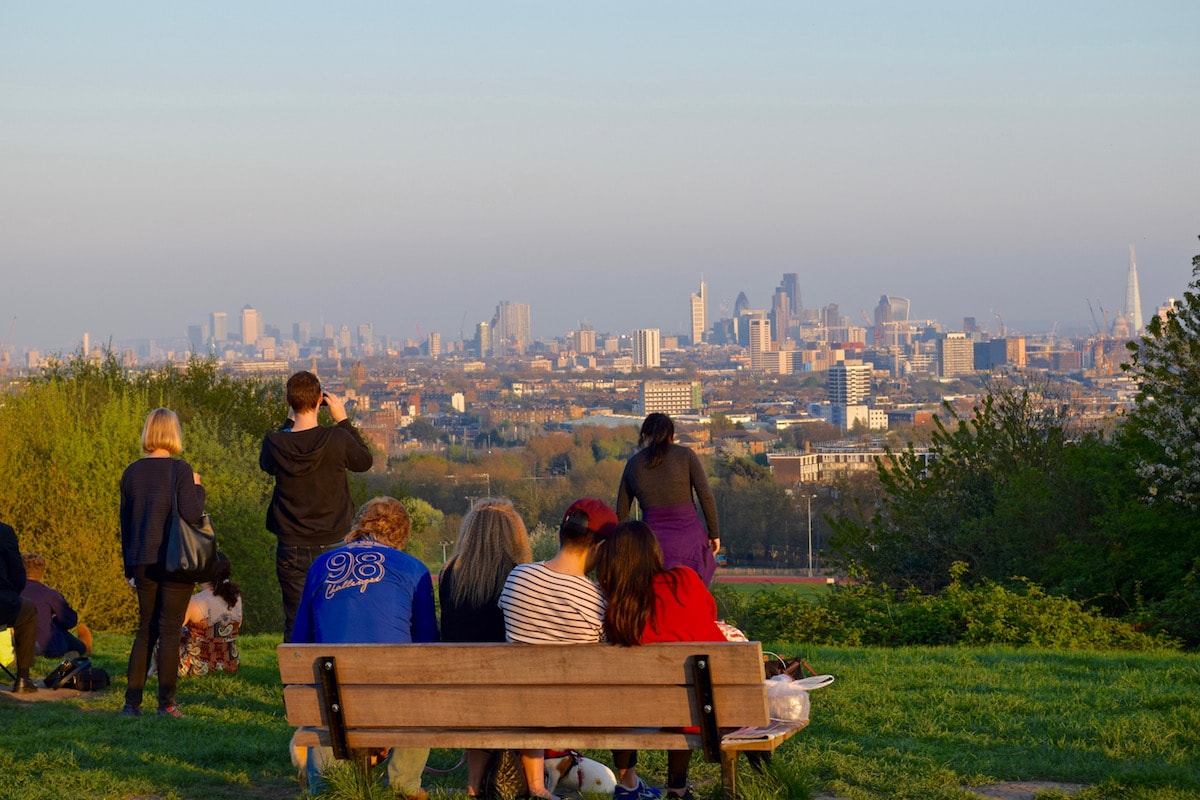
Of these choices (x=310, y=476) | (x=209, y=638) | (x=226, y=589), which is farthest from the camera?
(x=226, y=589)

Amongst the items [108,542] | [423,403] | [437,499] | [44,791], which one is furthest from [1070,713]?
[423,403]

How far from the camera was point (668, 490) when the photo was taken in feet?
23.1

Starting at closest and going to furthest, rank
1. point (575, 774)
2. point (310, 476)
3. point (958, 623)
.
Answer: point (575, 774)
point (310, 476)
point (958, 623)

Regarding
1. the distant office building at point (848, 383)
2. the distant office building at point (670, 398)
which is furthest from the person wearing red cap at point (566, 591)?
the distant office building at point (848, 383)

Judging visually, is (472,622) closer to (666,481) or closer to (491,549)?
(491,549)

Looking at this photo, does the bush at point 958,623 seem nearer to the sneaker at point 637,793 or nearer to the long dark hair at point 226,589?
the long dark hair at point 226,589

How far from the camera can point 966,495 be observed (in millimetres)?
16266

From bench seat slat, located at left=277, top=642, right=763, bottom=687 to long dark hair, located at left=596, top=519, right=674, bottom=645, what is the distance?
74 mm

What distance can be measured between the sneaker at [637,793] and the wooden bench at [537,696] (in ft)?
1.11

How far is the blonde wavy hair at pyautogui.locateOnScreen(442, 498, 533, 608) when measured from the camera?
4.79 m

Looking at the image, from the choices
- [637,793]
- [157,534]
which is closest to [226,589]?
[157,534]

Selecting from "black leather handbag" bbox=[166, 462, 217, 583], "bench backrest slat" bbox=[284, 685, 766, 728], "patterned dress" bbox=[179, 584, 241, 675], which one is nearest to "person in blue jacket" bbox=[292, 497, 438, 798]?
"bench backrest slat" bbox=[284, 685, 766, 728]

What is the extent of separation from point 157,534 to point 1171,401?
32.0 feet

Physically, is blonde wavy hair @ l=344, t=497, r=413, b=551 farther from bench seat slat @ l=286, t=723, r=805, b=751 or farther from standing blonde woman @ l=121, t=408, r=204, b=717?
standing blonde woman @ l=121, t=408, r=204, b=717
